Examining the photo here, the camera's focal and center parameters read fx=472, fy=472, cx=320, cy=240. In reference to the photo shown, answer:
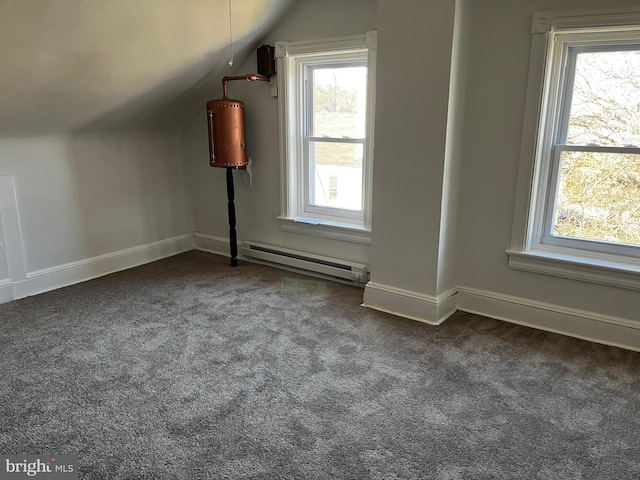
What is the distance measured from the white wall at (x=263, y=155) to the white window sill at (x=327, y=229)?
0.05 m

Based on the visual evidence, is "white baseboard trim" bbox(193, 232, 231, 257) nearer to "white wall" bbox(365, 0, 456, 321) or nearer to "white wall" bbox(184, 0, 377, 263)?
"white wall" bbox(184, 0, 377, 263)

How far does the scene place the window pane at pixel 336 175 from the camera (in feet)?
11.9

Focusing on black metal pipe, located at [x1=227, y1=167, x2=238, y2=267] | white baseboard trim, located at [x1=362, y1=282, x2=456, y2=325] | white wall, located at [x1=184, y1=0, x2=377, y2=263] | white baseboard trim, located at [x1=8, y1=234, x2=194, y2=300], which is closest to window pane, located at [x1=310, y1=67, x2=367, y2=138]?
white wall, located at [x1=184, y1=0, x2=377, y2=263]

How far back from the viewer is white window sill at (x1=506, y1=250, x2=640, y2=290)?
264 centimetres

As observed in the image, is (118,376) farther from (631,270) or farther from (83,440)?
(631,270)

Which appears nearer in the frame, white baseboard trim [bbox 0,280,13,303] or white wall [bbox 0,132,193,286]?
white baseboard trim [bbox 0,280,13,303]

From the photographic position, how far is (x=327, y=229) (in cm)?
377

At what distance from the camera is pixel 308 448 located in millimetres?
1858

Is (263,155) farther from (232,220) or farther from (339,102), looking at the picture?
(339,102)

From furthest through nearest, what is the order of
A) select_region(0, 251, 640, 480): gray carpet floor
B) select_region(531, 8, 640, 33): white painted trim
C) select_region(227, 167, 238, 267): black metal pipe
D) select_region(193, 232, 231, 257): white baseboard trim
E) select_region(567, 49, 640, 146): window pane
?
select_region(193, 232, 231, 257): white baseboard trim, select_region(227, 167, 238, 267): black metal pipe, select_region(567, 49, 640, 146): window pane, select_region(531, 8, 640, 33): white painted trim, select_region(0, 251, 640, 480): gray carpet floor

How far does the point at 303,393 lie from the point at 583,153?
82.4 inches

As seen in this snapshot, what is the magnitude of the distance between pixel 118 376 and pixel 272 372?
0.77m

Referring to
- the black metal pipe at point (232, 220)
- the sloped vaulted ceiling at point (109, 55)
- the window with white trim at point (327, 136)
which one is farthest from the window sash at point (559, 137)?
the black metal pipe at point (232, 220)

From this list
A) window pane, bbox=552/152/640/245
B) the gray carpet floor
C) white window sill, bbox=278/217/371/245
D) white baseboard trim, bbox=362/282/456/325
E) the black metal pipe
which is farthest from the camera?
the black metal pipe
